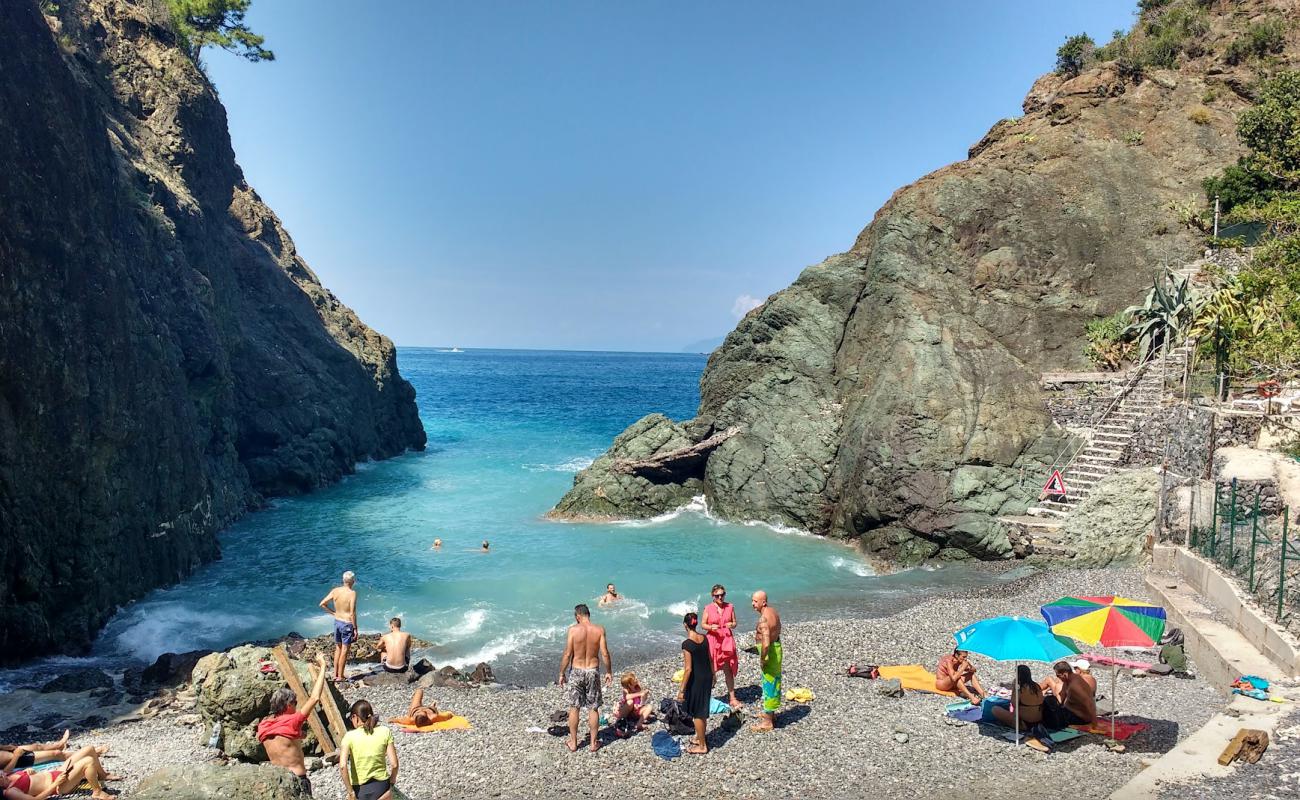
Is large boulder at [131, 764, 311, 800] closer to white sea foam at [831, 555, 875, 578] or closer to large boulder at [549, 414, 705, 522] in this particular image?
white sea foam at [831, 555, 875, 578]

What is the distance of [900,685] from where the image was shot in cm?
1287

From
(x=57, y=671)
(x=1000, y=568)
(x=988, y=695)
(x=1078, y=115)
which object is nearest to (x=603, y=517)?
(x=1000, y=568)

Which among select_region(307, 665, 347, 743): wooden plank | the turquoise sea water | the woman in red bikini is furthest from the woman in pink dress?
the woman in red bikini

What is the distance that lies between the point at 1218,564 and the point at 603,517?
21.1 meters

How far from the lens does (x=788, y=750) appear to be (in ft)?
35.2

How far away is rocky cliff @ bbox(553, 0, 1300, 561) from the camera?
83.5ft

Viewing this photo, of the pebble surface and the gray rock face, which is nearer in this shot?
the pebble surface

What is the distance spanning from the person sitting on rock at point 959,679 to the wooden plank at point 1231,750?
346 cm

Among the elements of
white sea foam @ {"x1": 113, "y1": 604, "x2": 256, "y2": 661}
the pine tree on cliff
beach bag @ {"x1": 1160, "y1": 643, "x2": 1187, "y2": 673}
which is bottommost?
white sea foam @ {"x1": 113, "y1": 604, "x2": 256, "y2": 661}

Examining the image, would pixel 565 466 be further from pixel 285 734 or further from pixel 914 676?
pixel 285 734

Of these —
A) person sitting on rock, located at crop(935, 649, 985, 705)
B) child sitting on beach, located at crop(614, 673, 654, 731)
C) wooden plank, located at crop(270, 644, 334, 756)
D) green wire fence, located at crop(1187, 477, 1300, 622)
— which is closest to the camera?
wooden plank, located at crop(270, 644, 334, 756)

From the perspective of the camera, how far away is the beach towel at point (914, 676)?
12828mm

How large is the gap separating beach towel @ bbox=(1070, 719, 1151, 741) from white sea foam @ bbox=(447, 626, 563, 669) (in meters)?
11.6

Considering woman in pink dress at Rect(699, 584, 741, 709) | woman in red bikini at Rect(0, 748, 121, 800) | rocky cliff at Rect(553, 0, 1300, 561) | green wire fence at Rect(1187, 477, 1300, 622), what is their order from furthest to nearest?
rocky cliff at Rect(553, 0, 1300, 561)
green wire fence at Rect(1187, 477, 1300, 622)
woman in pink dress at Rect(699, 584, 741, 709)
woman in red bikini at Rect(0, 748, 121, 800)
